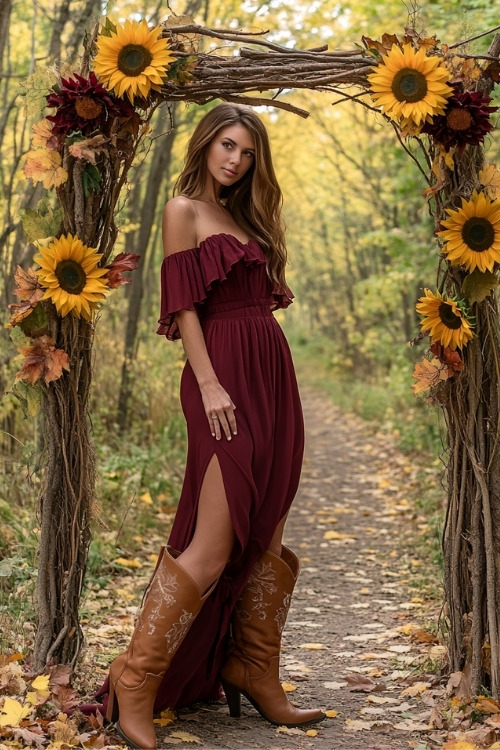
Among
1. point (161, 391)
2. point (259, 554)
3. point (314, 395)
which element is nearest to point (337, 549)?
point (161, 391)

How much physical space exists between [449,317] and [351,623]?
6.54ft

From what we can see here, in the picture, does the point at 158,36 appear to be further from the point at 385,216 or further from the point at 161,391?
the point at 385,216

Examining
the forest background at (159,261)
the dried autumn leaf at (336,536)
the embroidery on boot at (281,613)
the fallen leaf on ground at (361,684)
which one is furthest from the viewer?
the dried autumn leaf at (336,536)

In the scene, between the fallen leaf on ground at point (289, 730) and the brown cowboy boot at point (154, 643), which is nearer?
the brown cowboy boot at point (154, 643)

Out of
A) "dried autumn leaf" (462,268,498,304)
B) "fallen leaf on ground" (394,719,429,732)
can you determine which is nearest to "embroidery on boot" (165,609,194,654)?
"fallen leaf on ground" (394,719,429,732)

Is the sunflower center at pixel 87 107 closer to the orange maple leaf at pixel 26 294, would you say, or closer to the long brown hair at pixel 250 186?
the long brown hair at pixel 250 186

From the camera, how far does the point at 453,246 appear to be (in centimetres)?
301

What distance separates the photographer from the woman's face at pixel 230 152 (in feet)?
9.73

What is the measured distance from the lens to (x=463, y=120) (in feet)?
9.51

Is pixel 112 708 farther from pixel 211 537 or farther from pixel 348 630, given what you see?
pixel 348 630

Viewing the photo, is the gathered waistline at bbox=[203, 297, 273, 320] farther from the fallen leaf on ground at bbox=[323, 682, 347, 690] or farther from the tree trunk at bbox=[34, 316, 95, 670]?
the fallen leaf on ground at bbox=[323, 682, 347, 690]

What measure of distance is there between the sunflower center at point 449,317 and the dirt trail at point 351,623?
138 cm

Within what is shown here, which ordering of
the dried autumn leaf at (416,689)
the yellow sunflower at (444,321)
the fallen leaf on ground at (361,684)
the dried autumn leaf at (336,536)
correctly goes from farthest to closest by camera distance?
the dried autumn leaf at (336,536) → the fallen leaf on ground at (361,684) → the dried autumn leaf at (416,689) → the yellow sunflower at (444,321)

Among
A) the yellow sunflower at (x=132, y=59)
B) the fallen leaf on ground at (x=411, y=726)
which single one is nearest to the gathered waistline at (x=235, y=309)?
the yellow sunflower at (x=132, y=59)
